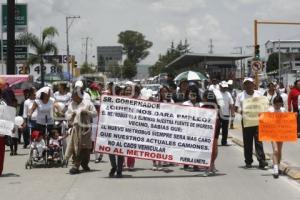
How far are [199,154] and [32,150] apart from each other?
3806 mm

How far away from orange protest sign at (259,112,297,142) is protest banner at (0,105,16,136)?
16.7 feet

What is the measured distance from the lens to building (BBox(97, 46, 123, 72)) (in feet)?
461

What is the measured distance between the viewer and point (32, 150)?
1394 cm

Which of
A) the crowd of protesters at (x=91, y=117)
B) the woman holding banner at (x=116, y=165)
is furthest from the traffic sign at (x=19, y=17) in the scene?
the woman holding banner at (x=116, y=165)

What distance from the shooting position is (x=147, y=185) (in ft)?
37.2

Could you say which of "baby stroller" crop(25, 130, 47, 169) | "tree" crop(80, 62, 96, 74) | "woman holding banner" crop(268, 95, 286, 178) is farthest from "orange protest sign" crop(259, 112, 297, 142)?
"tree" crop(80, 62, 96, 74)

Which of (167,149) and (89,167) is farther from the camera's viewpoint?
(89,167)

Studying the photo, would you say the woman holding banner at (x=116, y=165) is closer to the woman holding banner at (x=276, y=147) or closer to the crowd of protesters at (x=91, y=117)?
the crowd of protesters at (x=91, y=117)

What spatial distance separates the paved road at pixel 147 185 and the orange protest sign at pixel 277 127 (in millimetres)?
785

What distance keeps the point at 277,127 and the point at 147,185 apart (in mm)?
2937

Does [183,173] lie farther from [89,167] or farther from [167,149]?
[89,167]

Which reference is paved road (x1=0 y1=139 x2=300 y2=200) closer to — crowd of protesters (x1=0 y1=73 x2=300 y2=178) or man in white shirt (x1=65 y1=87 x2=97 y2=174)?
crowd of protesters (x1=0 y1=73 x2=300 y2=178)

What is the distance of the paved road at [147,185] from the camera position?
33.7ft

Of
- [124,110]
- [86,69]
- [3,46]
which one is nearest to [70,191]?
[124,110]
